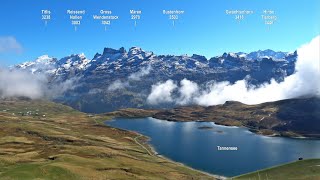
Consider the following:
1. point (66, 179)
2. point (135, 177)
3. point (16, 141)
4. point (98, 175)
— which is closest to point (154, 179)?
point (135, 177)

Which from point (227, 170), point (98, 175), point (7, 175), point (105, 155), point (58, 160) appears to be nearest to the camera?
point (7, 175)

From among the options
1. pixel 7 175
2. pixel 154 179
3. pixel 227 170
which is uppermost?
pixel 7 175

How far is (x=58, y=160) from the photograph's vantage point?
13050cm

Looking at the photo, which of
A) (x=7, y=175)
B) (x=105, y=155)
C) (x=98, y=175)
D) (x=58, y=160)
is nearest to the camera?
(x=7, y=175)

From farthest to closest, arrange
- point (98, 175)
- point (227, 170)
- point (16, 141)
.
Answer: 1. point (16, 141)
2. point (227, 170)
3. point (98, 175)

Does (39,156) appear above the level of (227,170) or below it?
above

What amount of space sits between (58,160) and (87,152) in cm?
4200

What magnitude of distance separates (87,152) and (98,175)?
2364 inches

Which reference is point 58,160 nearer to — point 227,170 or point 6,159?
point 6,159

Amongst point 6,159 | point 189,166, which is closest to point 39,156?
point 6,159

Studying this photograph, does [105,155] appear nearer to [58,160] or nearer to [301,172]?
[58,160]

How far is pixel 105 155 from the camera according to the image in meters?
166

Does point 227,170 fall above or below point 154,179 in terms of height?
below

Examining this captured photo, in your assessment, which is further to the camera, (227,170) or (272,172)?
(227,170)
